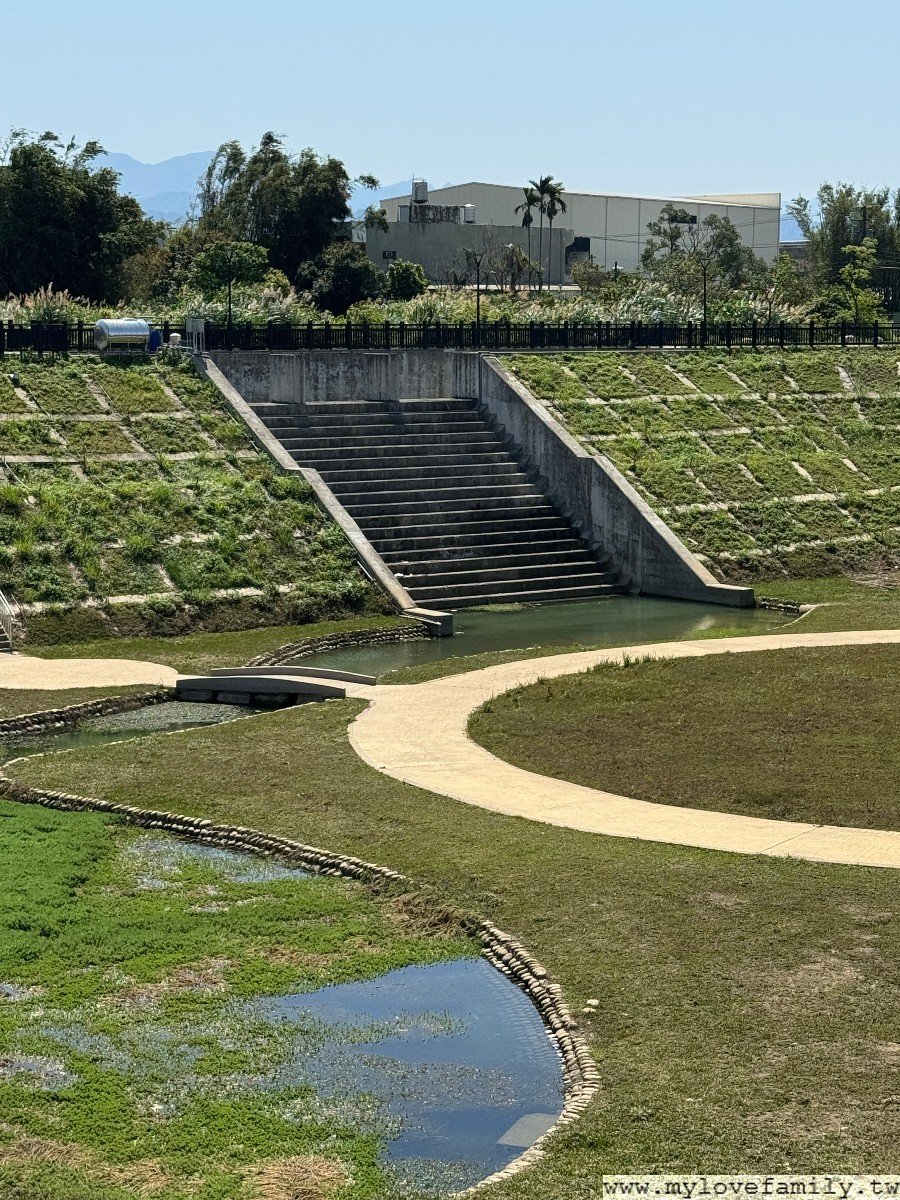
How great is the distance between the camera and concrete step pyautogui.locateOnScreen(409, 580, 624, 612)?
39031mm

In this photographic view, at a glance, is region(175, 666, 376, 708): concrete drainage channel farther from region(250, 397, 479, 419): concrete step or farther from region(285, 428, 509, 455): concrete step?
region(250, 397, 479, 419): concrete step

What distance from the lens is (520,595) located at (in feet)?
132

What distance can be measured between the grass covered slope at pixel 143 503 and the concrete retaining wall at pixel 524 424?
14.3 ft

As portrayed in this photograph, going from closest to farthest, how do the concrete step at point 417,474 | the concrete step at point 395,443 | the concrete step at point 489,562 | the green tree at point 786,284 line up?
the concrete step at point 489,562, the concrete step at point 417,474, the concrete step at point 395,443, the green tree at point 786,284

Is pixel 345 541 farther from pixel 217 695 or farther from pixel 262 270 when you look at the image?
pixel 262 270

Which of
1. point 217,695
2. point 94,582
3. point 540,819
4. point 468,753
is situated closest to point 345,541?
point 94,582

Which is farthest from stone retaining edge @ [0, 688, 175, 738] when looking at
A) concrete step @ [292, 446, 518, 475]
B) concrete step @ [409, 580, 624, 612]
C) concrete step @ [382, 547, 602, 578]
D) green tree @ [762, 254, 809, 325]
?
green tree @ [762, 254, 809, 325]

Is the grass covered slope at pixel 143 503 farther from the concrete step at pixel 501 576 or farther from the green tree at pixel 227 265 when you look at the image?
the green tree at pixel 227 265

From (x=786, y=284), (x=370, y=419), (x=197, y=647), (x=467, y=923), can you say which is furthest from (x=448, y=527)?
(x=786, y=284)

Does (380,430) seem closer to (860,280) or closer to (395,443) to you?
(395,443)

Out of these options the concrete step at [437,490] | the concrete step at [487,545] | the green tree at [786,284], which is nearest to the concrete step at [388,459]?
the concrete step at [437,490]

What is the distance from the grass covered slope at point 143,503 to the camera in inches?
1414

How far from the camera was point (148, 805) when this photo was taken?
70.1 ft

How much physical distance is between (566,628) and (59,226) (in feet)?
139
